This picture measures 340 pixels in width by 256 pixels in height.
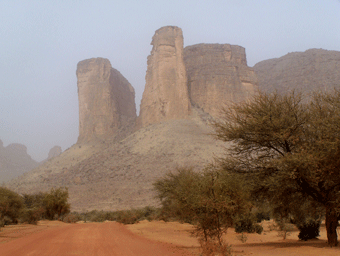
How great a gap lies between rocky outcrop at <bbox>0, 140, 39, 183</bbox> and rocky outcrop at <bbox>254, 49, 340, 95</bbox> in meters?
100

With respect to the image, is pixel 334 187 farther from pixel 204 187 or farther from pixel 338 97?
pixel 204 187

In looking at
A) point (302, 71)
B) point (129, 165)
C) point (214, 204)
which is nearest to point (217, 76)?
point (129, 165)

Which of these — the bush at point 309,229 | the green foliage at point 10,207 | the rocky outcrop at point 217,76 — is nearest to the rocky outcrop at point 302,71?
the rocky outcrop at point 217,76

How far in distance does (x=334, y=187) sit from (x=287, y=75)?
105 metres

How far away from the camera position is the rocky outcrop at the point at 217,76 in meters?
69.5

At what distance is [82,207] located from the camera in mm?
41500

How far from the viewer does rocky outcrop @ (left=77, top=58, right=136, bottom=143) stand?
75.7 meters

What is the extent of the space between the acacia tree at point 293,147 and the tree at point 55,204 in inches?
850

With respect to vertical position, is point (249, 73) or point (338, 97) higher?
point (249, 73)

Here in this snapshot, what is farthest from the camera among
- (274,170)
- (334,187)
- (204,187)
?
(274,170)

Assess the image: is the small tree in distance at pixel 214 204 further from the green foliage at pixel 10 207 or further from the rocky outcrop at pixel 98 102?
the rocky outcrop at pixel 98 102

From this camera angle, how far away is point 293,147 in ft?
37.2

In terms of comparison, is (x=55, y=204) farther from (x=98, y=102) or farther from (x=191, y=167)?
(x=98, y=102)

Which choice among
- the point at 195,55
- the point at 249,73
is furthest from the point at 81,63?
the point at 249,73
